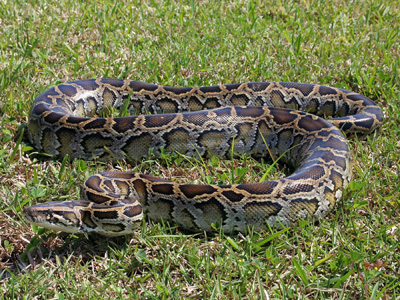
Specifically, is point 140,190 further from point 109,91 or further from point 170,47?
point 170,47

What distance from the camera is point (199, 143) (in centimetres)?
736

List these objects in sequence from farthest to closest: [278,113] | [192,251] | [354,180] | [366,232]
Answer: [278,113]
[354,180]
[366,232]
[192,251]

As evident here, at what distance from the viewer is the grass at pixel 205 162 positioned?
4961 millimetres

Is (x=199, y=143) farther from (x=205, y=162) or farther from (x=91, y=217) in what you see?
(x=91, y=217)

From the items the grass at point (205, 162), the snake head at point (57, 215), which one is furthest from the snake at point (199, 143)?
the grass at point (205, 162)

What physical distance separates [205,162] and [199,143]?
0.33 m

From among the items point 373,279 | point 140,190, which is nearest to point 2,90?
point 140,190

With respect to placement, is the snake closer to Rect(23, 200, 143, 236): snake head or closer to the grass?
Rect(23, 200, 143, 236): snake head

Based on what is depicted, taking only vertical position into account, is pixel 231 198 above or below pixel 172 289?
above

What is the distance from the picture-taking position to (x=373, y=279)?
4.89m

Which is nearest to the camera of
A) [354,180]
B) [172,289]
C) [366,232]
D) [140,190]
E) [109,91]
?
[172,289]

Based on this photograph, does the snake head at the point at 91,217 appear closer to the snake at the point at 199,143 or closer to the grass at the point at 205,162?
the snake at the point at 199,143

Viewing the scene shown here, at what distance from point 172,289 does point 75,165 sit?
2958 mm

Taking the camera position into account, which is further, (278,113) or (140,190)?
(278,113)
